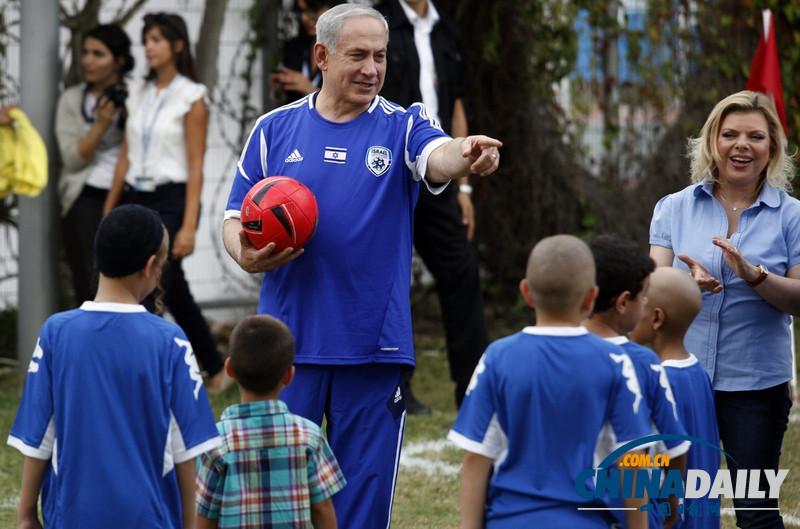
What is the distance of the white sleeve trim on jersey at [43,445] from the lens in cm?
295

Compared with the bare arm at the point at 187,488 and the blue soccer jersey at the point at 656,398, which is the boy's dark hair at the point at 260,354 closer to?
the bare arm at the point at 187,488

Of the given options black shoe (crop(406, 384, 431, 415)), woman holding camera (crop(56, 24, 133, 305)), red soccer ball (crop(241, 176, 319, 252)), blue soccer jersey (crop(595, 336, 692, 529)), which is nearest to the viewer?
blue soccer jersey (crop(595, 336, 692, 529))

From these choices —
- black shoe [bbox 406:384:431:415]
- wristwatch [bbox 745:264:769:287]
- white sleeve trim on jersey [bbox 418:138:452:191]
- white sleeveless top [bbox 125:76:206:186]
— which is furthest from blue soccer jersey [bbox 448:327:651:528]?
white sleeveless top [bbox 125:76:206:186]

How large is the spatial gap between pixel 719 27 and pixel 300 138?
23.5ft

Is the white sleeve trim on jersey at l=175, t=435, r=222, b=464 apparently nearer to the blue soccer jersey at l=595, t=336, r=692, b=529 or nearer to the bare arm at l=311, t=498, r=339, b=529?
the bare arm at l=311, t=498, r=339, b=529

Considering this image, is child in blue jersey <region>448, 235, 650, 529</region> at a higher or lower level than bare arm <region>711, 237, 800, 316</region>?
lower

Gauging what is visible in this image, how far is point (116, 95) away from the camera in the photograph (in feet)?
22.5

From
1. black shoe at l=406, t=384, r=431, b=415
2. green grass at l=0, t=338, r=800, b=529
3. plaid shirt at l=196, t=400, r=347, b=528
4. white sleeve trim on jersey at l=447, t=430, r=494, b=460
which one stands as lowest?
green grass at l=0, t=338, r=800, b=529

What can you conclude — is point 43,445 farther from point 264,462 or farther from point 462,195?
point 462,195

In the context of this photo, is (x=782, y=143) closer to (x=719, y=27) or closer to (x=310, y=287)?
(x=310, y=287)

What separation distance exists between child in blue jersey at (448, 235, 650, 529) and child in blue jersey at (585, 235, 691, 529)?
91 millimetres

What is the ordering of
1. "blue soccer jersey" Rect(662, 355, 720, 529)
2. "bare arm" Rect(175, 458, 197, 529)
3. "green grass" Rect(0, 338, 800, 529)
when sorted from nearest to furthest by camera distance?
"bare arm" Rect(175, 458, 197, 529), "blue soccer jersey" Rect(662, 355, 720, 529), "green grass" Rect(0, 338, 800, 529)

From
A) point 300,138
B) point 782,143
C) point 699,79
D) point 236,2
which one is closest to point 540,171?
point 699,79

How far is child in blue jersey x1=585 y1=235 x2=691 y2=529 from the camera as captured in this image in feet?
9.54
